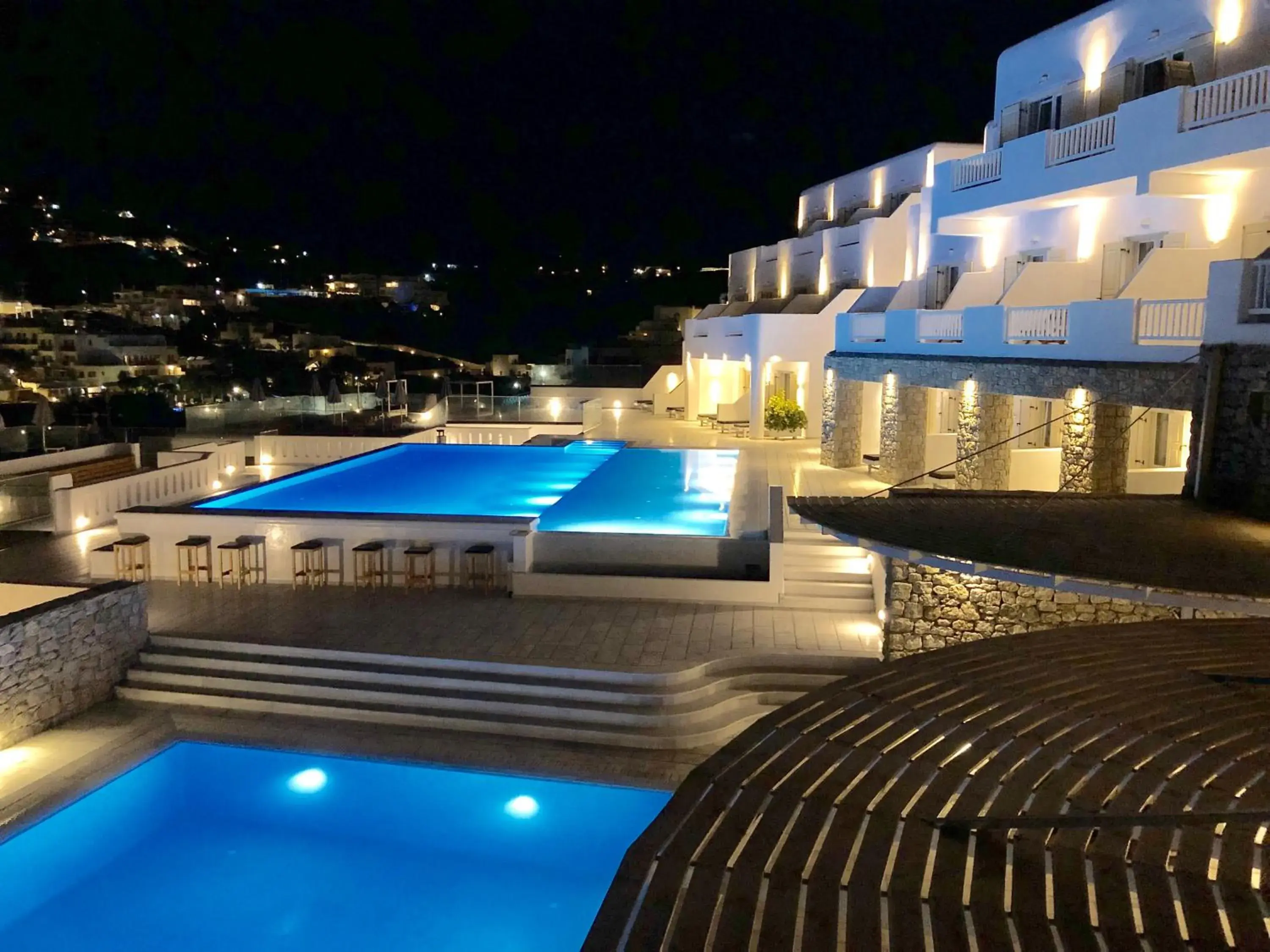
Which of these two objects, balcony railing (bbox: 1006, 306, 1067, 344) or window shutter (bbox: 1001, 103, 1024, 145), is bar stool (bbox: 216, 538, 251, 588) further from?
window shutter (bbox: 1001, 103, 1024, 145)

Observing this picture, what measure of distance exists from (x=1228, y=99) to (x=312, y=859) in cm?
1233

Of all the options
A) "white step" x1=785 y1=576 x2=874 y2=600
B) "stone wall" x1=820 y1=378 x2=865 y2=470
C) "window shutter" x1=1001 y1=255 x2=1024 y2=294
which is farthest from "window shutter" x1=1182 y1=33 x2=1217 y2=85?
"white step" x1=785 y1=576 x2=874 y2=600

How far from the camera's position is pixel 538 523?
40.5 ft

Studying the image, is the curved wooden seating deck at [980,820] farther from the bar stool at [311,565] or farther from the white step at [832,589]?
the bar stool at [311,565]

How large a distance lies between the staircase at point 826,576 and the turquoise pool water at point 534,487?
121 cm

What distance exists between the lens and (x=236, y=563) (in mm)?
11438

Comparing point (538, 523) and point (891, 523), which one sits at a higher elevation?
point (891, 523)

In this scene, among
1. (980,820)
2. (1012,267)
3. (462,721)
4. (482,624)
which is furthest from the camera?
(1012,267)

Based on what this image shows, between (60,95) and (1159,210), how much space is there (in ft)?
123

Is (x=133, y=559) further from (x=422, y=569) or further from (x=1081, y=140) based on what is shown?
(x=1081, y=140)

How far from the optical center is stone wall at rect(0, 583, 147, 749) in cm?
770

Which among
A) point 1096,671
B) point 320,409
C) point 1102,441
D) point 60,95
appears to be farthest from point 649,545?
point 60,95

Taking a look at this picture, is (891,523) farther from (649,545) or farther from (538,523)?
(538,523)

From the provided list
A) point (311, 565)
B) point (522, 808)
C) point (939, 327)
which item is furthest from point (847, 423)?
point (522, 808)
